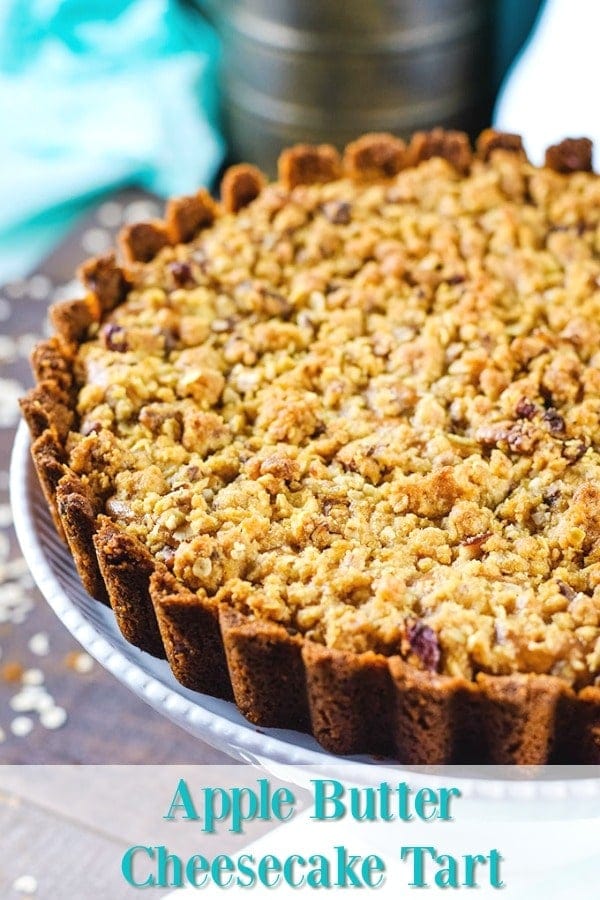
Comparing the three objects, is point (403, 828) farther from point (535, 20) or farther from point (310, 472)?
point (535, 20)

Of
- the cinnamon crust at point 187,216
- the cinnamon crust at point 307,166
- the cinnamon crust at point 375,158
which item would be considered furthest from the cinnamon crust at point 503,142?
the cinnamon crust at point 187,216

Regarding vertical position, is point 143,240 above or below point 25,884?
above

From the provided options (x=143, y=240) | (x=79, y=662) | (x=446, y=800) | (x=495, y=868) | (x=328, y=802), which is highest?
(x=143, y=240)

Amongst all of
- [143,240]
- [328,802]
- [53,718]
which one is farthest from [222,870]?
[143,240]

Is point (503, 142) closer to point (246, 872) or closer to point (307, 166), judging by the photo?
point (307, 166)

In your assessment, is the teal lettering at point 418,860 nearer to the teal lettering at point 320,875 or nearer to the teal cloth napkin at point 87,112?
the teal lettering at point 320,875

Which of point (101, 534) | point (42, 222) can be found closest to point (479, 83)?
point (42, 222)
